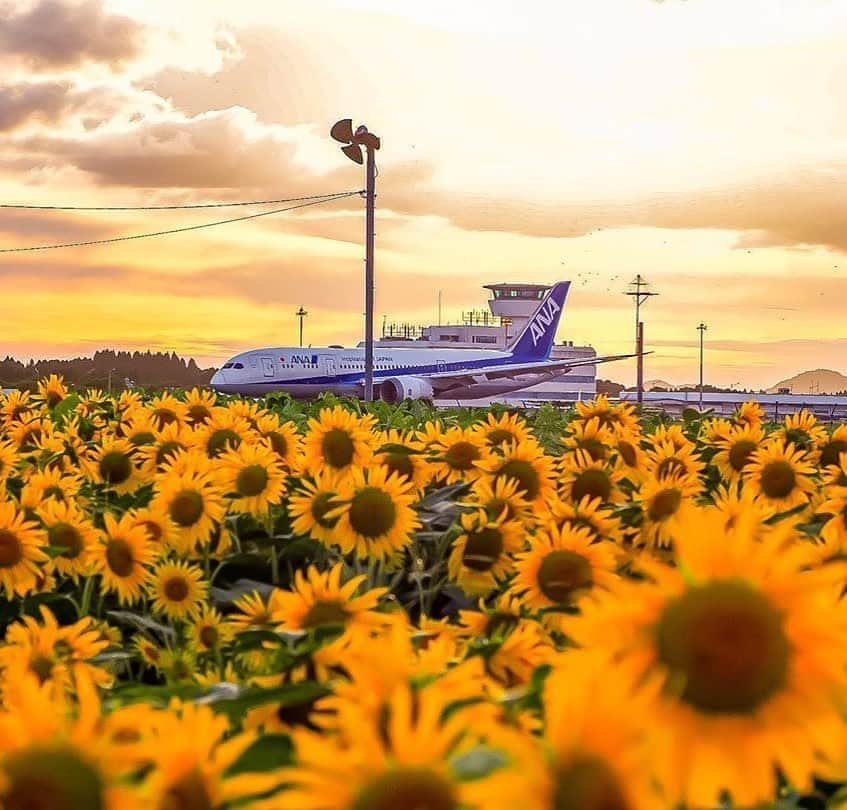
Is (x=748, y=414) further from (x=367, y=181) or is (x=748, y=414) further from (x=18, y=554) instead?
(x=367, y=181)

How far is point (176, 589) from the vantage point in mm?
2166

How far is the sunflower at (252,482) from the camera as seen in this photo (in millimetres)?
2451

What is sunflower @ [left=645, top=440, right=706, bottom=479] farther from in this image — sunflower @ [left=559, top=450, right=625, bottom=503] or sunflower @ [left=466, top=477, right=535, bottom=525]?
sunflower @ [left=466, top=477, right=535, bottom=525]

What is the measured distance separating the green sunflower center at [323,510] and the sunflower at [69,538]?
15.9 inches

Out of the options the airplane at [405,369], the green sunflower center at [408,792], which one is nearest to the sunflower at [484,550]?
the green sunflower center at [408,792]

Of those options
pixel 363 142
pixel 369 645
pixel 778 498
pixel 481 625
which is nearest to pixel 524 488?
pixel 778 498

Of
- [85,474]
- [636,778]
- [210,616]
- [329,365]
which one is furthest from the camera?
[329,365]

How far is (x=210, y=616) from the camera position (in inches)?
78.8

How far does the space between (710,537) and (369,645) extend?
26 cm

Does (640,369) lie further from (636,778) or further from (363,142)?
(636,778)

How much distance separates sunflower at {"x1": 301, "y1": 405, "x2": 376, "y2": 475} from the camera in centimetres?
260

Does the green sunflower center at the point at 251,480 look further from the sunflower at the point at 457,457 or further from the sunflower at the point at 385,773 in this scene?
the sunflower at the point at 385,773

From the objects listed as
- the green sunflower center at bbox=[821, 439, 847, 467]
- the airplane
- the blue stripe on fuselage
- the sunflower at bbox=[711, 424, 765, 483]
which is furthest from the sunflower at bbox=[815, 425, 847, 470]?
the blue stripe on fuselage

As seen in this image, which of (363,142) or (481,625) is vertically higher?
(363,142)
